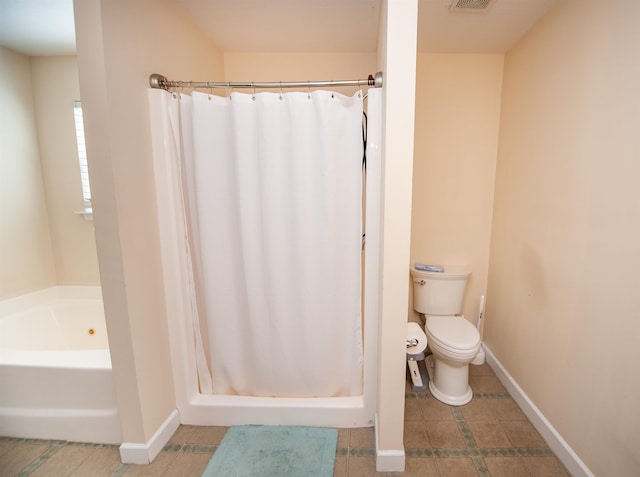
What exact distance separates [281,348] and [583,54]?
2.06 metres

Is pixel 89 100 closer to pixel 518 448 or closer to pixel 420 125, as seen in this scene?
pixel 420 125

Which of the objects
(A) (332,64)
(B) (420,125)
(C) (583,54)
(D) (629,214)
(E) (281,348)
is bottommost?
(E) (281,348)

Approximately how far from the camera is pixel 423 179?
1962 mm

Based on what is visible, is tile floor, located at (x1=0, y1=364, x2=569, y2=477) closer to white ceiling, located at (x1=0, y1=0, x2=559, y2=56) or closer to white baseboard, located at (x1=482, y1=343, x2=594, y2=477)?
white baseboard, located at (x1=482, y1=343, x2=594, y2=477)

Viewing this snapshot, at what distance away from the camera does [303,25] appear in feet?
5.18

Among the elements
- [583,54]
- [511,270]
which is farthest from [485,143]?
[511,270]

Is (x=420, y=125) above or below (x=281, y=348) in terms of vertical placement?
above

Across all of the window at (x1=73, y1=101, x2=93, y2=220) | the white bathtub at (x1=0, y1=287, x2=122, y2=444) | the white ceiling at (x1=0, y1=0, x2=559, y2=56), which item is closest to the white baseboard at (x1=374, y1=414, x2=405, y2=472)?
the white bathtub at (x1=0, y1=287, x2=122, y2=444)

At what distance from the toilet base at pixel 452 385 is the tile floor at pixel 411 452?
0.08 meters

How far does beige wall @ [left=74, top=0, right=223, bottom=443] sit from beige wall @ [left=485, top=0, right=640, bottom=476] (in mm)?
2004

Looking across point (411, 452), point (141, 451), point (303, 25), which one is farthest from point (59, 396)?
point (303, 25)

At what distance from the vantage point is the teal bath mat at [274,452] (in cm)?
122

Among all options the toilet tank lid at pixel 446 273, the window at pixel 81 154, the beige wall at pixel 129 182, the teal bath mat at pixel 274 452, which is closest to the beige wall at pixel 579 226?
the toilet tank lid at pixel 446 273

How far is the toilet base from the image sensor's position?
1.63m
